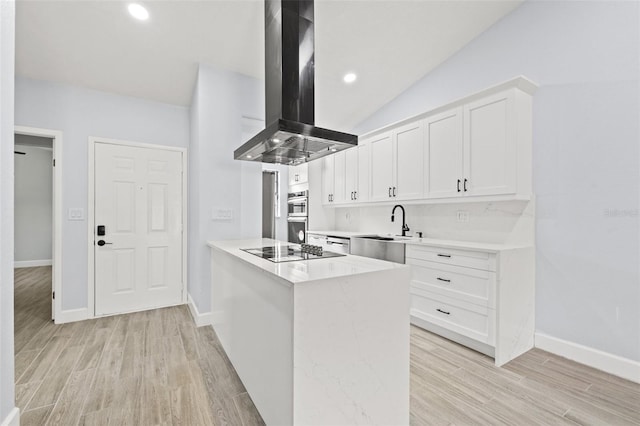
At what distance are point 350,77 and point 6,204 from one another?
3.53 metres

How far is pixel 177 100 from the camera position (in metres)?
3.71

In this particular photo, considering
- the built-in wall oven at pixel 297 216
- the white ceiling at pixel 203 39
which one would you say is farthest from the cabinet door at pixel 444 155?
the built-in wall oven at pixel 297 216

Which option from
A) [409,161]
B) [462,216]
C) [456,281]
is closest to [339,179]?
[409,161]

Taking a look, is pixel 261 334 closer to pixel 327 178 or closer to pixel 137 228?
pixel 137 228

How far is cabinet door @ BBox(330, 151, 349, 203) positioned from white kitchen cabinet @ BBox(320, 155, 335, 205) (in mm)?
61

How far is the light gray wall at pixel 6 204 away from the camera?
4.52 ft

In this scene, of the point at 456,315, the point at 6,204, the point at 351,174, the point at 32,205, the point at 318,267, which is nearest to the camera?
the point at 6,204

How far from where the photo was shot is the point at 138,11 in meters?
2.45

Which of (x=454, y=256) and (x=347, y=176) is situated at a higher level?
(x=347, y=176)

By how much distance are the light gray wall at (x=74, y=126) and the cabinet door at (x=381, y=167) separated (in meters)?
3.18

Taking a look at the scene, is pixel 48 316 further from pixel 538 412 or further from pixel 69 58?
pixel 538 412

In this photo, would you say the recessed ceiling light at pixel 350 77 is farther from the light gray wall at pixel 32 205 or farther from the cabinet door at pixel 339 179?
the light gray wall at pixel 32 205

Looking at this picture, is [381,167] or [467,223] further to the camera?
→ [381,167]

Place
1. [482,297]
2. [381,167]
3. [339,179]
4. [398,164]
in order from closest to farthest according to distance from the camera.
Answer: [482,297] < [398,164] < [381,167] < [339,179]
